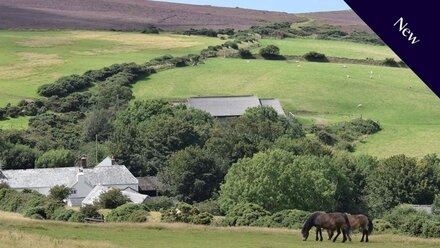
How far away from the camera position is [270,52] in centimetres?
14938

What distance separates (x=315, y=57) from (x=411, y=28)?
147 metres

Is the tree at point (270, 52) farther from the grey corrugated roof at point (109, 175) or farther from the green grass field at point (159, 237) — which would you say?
the green grass field at point (159, 237)

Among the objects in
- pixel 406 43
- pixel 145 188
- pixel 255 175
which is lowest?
pixel 145 188

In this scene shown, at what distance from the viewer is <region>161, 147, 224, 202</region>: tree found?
80.8 m

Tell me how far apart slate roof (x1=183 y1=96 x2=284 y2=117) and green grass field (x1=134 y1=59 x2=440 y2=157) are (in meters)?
3.34

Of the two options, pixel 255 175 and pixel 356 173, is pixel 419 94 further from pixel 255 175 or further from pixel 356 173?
pixel 255 175

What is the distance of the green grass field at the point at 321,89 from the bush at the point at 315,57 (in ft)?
13.2

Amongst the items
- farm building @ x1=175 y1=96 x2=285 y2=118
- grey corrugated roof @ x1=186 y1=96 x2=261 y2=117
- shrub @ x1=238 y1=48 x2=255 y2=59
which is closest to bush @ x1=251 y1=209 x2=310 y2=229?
farm building @ x1=175 y1=96 x2=285 y2=118

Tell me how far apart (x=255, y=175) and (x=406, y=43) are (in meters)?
60.0

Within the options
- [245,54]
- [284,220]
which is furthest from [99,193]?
[245,54]

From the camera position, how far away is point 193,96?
12662 cm

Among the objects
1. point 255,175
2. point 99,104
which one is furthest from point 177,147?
point 255,175

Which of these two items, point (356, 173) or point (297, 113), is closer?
point (356, 173)

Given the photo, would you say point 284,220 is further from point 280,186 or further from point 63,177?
point 63,177
